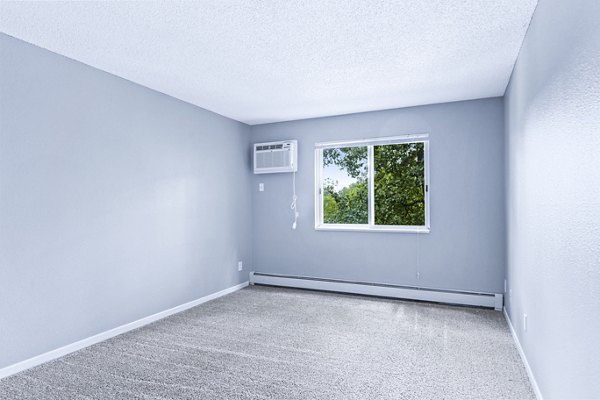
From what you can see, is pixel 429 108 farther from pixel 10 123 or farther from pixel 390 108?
pixel 10 123

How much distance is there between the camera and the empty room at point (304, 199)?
6.58 ft

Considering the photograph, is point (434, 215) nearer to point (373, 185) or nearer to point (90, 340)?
point (373, 185)

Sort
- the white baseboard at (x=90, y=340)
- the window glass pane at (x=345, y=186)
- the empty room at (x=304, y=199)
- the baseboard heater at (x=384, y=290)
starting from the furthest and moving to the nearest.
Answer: the window glass pane at (x=345, y=186)
the baseboard heater at (x=384, y=290)
the white baseboard at (x=90, y=340)
the empty room at (x=304, y=199)

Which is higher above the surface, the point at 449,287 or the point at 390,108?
the point at 390,108

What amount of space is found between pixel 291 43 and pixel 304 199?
2.54 meters

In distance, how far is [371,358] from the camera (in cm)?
266

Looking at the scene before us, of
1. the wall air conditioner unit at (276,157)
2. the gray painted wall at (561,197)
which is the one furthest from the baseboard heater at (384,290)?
the wall air conditioner unit at (276,157)

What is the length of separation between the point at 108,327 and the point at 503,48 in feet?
13.0

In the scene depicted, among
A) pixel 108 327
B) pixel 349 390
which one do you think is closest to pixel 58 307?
pixel 108 327

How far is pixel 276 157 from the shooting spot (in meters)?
4.87

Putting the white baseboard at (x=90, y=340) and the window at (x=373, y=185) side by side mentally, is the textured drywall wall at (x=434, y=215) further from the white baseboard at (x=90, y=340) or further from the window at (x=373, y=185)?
the white baseboard at (x=90, y=340)

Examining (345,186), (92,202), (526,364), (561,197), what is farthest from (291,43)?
(526,364)

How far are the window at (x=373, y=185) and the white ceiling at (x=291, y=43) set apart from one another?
0.80 m

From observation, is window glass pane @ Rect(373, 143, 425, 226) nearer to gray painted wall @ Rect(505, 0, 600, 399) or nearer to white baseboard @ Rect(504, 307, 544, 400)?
white baseboard @ Rect(504, 307, 544, 400)
